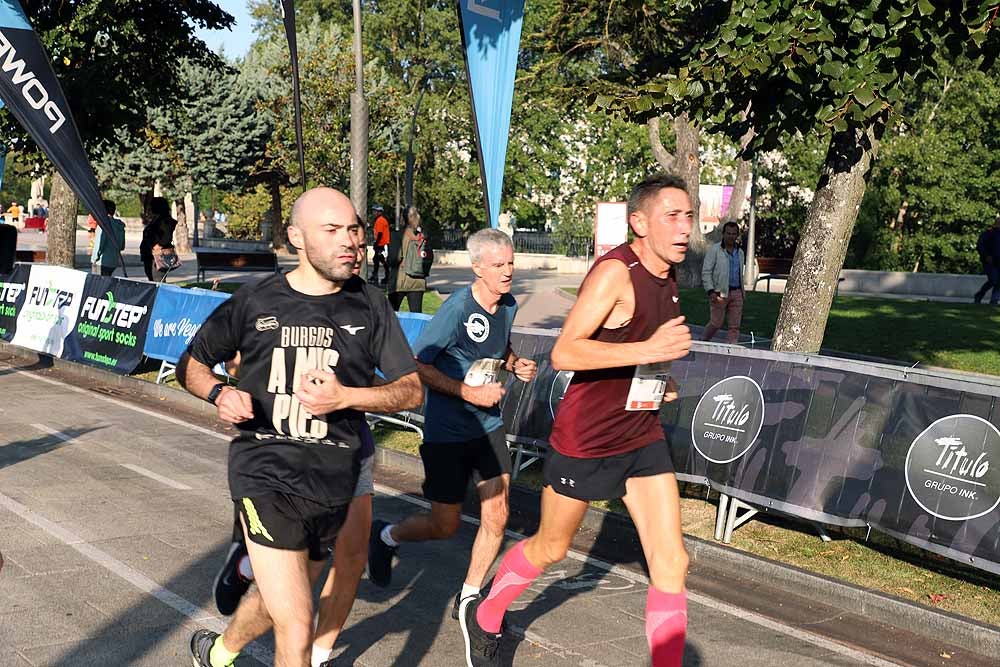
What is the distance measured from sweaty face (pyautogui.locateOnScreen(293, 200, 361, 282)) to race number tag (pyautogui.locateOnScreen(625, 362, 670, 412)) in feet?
4.51

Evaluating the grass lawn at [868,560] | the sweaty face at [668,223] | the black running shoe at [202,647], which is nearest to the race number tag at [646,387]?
the sweaty face at [668,223]

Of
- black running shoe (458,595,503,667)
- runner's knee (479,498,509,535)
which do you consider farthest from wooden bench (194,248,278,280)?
black running shoe (458,595,503,667)

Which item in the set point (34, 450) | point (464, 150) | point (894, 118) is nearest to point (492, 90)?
point (894, 118)

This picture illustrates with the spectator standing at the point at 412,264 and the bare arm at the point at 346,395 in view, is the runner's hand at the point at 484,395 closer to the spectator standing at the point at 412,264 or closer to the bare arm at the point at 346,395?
the bare arm at the point at 346,395

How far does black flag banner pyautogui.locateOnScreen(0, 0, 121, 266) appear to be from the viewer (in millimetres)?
15031

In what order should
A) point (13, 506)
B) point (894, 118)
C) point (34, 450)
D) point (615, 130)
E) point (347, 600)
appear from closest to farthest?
point (347, 600) < point (13, 506) < point (894, 118) < point (34, 450) < point (615, 130)

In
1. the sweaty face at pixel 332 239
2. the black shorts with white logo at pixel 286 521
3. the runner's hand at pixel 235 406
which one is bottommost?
the black shorts with white logo at pixel 286 521

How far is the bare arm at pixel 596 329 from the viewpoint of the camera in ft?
15.6

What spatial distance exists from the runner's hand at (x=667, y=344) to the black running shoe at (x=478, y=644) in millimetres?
1609

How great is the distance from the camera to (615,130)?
46.9 meters

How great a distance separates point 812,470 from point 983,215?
31.4 metres

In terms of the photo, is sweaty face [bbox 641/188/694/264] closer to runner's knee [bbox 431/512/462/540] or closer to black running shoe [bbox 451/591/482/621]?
black running shoe [bbox 451/591/482/621]

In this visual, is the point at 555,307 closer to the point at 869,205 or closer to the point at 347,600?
the point at 869,205

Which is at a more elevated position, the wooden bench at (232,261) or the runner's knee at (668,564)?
the runner's knee at (668,564)
